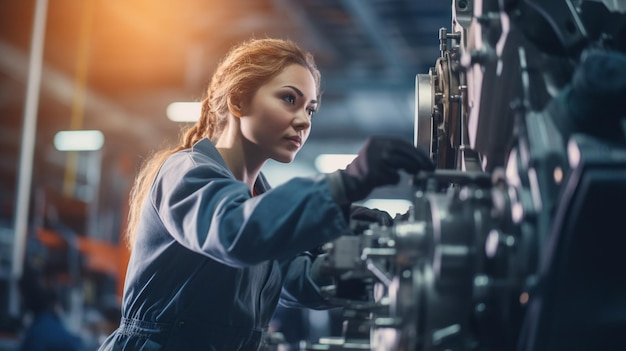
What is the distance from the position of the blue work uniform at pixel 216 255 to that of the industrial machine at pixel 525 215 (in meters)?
0.17

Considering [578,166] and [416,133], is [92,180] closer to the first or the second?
[416,133]

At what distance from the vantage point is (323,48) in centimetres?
725

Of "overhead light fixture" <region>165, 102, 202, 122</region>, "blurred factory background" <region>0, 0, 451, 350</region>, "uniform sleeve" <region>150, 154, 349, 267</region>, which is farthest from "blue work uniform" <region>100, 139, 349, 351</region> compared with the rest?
"overhead light fixture" <region>165, 102, 202, 122</region>

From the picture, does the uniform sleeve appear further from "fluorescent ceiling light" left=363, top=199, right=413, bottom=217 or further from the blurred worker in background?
"fluorescent ceiling light" left=363, top=199, right=413, bottom=217

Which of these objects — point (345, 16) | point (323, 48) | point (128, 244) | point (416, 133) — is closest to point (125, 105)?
point (323, 48)

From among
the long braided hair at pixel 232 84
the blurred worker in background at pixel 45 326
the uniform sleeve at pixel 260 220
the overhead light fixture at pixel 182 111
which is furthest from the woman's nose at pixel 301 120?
the overhead light fixture at pixel 182 111

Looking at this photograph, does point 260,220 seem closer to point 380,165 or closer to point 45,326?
point 380,165

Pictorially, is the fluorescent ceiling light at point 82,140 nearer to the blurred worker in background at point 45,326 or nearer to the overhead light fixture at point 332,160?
the overhead light fixture at point 332,160

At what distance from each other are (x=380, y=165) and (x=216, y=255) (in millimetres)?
362

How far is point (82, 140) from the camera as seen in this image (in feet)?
31.4

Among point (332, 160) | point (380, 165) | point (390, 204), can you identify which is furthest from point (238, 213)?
point (390, 204)

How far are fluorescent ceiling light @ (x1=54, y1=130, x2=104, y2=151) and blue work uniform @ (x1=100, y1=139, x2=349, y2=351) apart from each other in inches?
311

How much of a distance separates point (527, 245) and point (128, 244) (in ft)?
4.83

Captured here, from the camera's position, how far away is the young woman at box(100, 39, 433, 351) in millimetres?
1235
